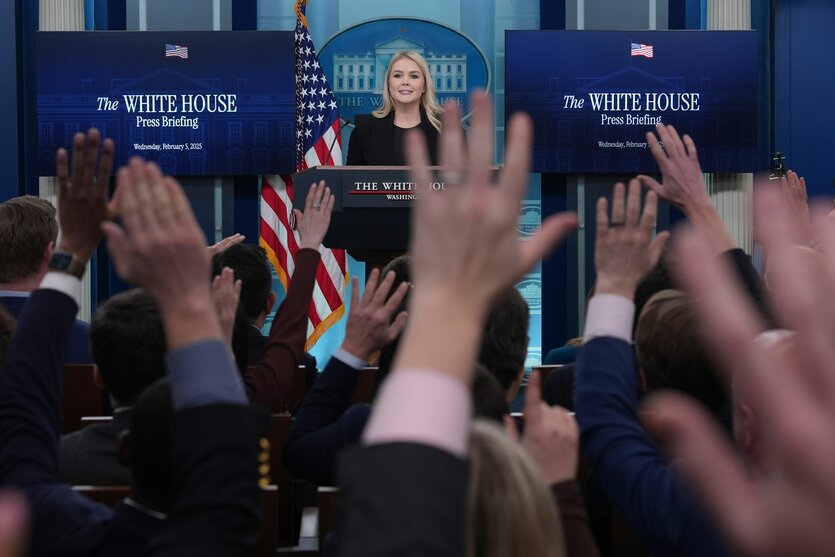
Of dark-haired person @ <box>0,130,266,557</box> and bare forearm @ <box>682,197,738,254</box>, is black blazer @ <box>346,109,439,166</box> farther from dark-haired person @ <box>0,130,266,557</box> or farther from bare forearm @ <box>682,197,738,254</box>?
dark-haired person @ <box>0,130,266,557</box>

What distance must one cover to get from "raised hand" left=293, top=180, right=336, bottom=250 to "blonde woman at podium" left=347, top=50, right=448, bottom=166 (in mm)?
2563

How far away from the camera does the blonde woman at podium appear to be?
5758 millimetres

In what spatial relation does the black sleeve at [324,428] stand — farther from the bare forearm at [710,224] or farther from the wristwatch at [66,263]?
the bare forearm at [710,224]

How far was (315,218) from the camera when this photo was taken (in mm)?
3105

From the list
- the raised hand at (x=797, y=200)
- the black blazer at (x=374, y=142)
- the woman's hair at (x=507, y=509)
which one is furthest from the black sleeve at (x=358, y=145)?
the woman's hair at (x=507, y=509)

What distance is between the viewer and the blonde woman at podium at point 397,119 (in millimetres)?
5758

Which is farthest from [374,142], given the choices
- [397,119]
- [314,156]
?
[314,156]

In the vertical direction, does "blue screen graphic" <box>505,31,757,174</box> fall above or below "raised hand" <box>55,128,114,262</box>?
above

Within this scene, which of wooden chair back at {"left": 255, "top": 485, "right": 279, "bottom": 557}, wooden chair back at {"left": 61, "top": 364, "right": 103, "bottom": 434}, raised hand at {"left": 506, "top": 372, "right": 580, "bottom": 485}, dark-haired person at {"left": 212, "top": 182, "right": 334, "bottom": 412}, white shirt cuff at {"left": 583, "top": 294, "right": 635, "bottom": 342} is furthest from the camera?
wooden chair back at {"left": 61, "top": 364, "right": 103, "bottom": 434}

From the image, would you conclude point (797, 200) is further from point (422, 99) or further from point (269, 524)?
point (422, 99)

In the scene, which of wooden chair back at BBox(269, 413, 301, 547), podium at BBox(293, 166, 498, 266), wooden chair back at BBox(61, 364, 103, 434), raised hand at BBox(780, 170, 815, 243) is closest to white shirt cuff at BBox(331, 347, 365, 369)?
wooden chair back at BBox(269, 413, 301, 547)

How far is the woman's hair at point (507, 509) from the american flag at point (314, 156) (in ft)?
18.7

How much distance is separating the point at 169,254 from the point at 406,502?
1.47 feet

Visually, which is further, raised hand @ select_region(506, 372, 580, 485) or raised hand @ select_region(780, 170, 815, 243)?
raised hand @ select_region(780, 170, 815, 243)
